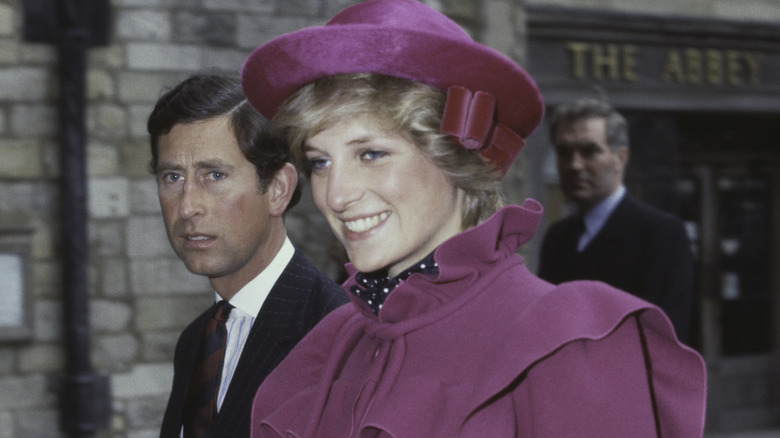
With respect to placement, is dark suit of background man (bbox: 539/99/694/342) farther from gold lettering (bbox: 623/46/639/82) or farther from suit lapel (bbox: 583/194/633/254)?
gold lettering (bbox: 623/46/639/82)

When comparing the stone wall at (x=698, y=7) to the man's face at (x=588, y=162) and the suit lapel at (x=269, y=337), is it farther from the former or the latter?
the suit lapel at (x=269, y=337)

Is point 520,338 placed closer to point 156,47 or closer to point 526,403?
point 526,403

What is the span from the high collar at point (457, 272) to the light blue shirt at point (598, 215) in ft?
8.00

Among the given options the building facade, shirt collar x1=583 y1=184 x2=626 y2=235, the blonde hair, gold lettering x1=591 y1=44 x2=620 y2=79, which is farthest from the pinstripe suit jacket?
gold lettering x1=591 y1=44 x2=620 y2=79

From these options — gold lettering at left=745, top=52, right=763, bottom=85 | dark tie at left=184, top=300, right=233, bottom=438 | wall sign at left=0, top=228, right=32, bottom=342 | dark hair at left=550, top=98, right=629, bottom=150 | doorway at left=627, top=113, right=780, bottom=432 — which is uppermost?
dark tie at left=184, top=300, right=233, bottom=438

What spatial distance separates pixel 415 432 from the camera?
144 cm

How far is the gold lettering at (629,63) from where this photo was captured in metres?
7.97

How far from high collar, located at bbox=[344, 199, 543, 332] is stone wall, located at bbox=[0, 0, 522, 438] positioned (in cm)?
407

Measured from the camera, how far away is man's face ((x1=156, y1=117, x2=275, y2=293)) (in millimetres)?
1901

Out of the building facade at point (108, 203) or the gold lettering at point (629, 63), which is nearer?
the building facade at point (108, 203)

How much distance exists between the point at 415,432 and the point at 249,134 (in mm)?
690

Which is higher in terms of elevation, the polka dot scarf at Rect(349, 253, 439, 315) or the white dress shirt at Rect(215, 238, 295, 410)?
the polka dot scarf at Rect(349, 253, 439, 315)

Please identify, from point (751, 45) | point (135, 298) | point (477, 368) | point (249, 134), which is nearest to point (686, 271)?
point (249, 134)

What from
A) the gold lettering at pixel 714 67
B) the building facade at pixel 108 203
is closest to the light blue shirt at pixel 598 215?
the building facade at pixel 108 203
